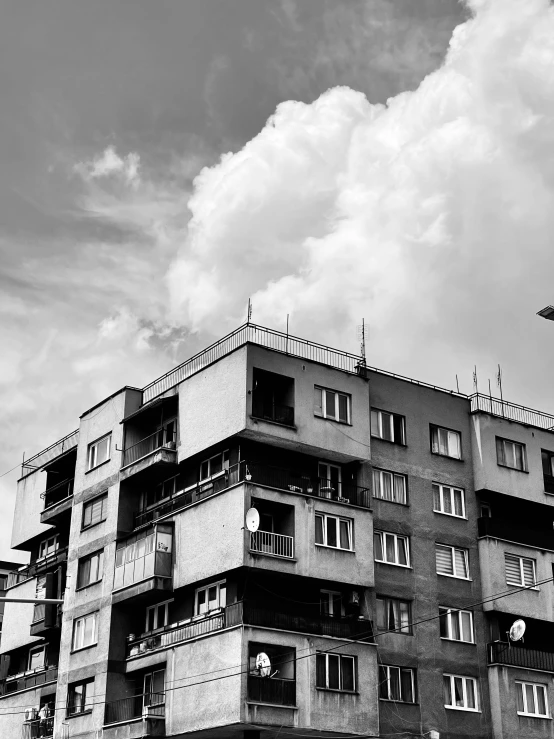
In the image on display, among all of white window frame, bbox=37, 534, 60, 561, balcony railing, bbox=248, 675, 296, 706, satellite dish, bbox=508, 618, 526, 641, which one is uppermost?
white window frame, bbox=37, 534, 60, 561

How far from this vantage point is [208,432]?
50.2 meters

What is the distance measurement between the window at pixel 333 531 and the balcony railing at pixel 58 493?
58.4 ft

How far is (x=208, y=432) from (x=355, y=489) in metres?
7.12

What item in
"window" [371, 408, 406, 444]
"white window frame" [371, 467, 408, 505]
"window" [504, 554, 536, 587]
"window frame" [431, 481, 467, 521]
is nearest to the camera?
"white window frame" [371, 467, 408, 505]

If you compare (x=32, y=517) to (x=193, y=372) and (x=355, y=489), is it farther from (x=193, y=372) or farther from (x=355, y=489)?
(x=355, y=489)

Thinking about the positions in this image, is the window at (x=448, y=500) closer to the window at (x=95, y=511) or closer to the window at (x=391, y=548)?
the window at (x=391, y=548)

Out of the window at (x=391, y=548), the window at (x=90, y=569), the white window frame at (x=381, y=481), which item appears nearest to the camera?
the window at (x=391, y=548)

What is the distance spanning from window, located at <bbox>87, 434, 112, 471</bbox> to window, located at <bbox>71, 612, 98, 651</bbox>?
780 centimetres

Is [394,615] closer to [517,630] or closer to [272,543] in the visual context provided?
[517,630]

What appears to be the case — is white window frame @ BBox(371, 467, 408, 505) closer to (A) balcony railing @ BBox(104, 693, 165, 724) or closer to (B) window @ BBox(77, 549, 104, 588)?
(A) balcony railing @ BBox(104, 693, 165, 724)

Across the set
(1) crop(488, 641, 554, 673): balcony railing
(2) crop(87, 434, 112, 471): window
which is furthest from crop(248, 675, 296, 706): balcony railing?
(2) crop(87, 434, 112, 471): window

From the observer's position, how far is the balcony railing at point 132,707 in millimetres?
47125

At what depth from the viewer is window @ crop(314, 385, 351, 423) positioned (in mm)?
51125

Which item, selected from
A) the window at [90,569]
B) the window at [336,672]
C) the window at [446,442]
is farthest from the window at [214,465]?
the window at [446,442]
